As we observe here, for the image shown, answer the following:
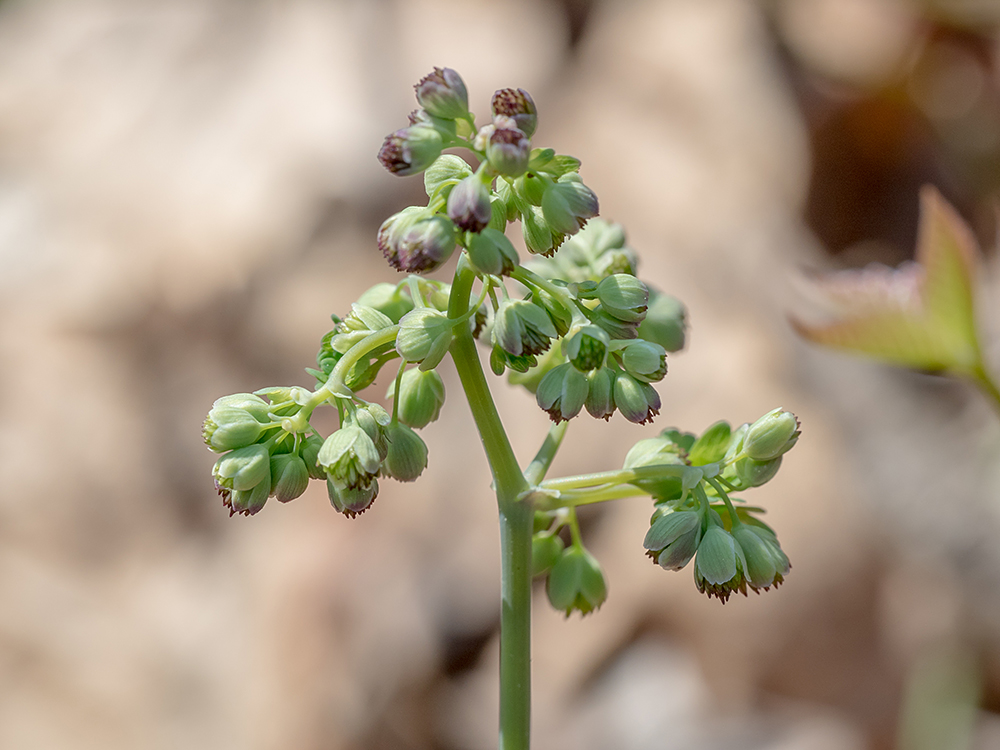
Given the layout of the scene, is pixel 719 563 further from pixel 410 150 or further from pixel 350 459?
pixel 410 150

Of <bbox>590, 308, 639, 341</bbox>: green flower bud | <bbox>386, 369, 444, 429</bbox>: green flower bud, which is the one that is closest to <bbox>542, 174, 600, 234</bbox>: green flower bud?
<bbox>590, 308, 639, 341</bbox>: green flower bud

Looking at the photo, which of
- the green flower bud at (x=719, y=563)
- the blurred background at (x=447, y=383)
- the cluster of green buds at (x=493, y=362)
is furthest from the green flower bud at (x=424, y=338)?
the blurred background at (x=447, y=383)

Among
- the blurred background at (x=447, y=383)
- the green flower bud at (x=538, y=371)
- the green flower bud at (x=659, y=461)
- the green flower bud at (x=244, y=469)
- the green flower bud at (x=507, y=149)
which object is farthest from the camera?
the blurred background at (x=447, y=383)

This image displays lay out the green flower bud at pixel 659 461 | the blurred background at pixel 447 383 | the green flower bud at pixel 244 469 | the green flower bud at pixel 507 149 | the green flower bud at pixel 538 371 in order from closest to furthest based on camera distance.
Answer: the green flower bud at pixel 507 149, the green flower bud at pixel 244 469, the green flower bud at pixel 659 461, the green flower bud at pixel 538 371, the blurred background at pixel 447 383

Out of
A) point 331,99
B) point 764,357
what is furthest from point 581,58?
point 764,357

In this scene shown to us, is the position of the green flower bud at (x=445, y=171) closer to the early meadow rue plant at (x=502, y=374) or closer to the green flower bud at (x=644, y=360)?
the early meadow rue plant at (x=502, y=374)

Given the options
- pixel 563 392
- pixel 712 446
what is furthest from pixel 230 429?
pixel 712 446

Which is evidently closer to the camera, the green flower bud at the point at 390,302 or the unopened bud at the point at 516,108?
the unopened bud at the point at 516,108
